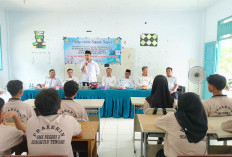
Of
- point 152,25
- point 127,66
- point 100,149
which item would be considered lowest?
point 100,149

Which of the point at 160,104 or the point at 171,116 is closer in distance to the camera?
the point at 171,116

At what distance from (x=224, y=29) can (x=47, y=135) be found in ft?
17.0

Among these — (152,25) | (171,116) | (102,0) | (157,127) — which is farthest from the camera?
(152,25)

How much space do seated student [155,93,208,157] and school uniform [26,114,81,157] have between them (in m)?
0.88

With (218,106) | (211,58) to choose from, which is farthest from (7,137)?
(211,58)

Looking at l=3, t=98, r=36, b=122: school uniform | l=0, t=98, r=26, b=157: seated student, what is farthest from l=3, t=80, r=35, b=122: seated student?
l=0, t=98, r=26, b=157: seated student

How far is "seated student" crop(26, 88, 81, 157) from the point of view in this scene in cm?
130

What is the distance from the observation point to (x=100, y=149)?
2.90 metres

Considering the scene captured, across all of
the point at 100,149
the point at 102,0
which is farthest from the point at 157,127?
the point at 102,0

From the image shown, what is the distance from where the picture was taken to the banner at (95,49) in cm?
625

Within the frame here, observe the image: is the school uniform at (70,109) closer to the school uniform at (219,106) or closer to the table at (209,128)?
the table at (209,128)

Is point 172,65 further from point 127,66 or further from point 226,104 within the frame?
point 226,104

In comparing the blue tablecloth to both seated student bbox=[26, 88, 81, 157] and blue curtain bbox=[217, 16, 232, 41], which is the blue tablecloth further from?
seated student bbox=[26, 88, 81, 157]

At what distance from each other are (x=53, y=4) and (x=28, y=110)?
4.35 m
